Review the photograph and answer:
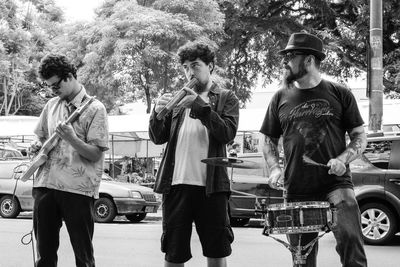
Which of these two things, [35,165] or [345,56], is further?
[345,56]

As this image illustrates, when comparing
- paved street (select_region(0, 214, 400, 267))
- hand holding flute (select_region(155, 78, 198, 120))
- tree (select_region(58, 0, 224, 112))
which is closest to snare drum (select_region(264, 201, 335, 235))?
hand holding flute (select_region(155, 78, 198, 120))

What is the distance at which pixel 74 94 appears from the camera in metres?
4.53

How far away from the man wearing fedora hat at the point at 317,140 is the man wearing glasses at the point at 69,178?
3.93 feet

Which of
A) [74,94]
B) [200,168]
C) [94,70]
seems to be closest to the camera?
[200,168]

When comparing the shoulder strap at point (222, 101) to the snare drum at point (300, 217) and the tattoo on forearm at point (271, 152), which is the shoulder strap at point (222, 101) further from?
the snare drum at point (300, 217)

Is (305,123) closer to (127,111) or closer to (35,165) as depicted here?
(35,165)

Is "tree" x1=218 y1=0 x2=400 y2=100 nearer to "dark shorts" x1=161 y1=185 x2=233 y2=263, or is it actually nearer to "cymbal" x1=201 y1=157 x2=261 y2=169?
"dark shorts" x1=161 y1=185 x2=233 y2=263

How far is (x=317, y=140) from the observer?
398 centimetres

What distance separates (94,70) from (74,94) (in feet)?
51.4

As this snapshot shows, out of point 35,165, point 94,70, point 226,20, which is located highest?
point 226,20

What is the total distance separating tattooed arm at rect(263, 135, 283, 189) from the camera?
410 cm

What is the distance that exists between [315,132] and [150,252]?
534 cm

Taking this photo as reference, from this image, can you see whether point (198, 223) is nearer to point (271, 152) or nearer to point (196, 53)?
point (271, 152)

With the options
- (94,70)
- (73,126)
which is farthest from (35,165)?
(94,70)
